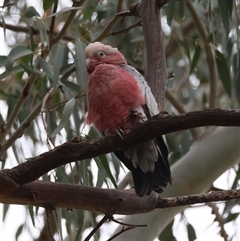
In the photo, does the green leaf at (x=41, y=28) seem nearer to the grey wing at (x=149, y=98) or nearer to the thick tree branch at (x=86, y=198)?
the grey wing at (x=149, y=98)

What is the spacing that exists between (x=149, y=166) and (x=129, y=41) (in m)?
0.98

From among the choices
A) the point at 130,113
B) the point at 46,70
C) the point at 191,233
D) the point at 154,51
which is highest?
the point at 46,70

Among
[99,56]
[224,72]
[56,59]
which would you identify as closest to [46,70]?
[56,59]

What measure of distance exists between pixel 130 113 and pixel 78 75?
11.1 inches

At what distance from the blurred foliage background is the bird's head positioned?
25mm

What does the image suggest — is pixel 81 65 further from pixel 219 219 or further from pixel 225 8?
pixel 219 219

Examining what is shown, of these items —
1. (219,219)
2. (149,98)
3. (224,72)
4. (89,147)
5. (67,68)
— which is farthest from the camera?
(219,219)

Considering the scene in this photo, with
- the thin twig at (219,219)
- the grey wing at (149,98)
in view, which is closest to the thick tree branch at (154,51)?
the grey wing at (149,98)

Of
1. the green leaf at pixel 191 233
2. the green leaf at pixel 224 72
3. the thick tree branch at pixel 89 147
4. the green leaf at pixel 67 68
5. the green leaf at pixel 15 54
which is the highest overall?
the green leaf at pixel 67 68

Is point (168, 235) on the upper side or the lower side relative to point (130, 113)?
lower

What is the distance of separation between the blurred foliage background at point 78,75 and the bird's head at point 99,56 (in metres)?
0.02

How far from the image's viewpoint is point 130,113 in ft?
4.98

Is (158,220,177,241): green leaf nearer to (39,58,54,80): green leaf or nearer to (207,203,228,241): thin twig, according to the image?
(207,203,228,241): thin twig

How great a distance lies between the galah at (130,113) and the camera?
4.77 ft
